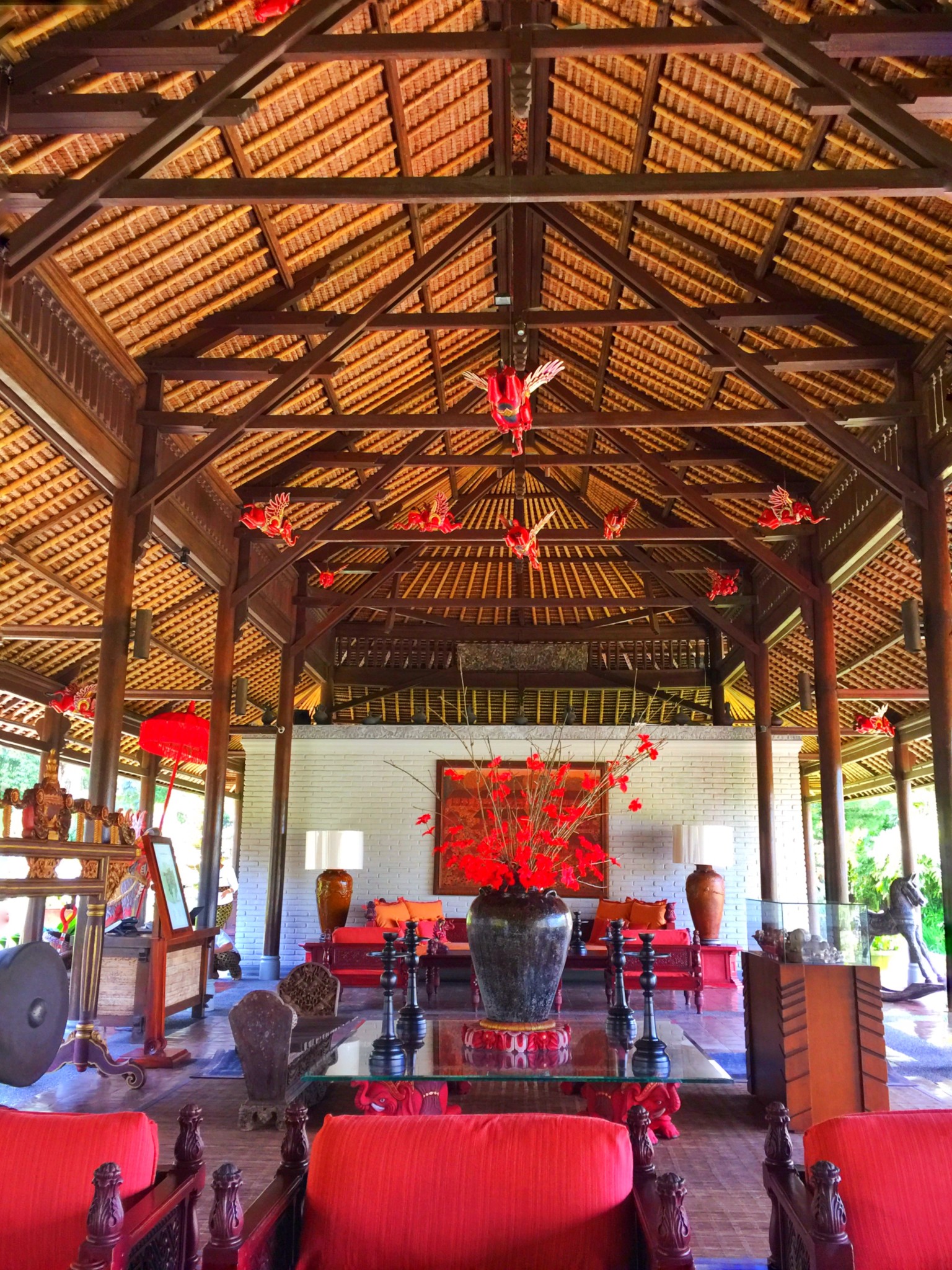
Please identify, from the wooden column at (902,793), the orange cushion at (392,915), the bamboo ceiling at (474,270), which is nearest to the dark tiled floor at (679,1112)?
the orange cushion at (392,915)

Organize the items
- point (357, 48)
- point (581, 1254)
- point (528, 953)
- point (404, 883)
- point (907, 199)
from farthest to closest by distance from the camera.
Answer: point (404, 883) → point (907, 199) → point (357, 48) → point (528, 953) → point (581, 1254)

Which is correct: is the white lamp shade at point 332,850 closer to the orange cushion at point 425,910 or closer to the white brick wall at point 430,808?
the orange cushion at point 425,910

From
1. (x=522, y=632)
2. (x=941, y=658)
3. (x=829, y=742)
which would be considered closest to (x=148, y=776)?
(x=522, y=632)

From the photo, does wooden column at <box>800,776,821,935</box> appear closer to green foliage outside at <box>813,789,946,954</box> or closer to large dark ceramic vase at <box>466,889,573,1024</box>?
green foliage outside at <box>813,789,946,954</box>

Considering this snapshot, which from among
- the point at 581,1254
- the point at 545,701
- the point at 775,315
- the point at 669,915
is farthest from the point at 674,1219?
the point at 545,701

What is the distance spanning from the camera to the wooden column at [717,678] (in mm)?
12625

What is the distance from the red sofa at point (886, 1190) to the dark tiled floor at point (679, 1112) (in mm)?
1290

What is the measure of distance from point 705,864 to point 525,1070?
7.58m

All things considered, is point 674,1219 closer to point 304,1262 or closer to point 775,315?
point 304,1262

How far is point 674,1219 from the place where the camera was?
1.58 meters

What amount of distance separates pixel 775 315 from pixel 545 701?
7.18 meters

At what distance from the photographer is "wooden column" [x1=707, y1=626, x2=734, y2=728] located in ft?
41.4

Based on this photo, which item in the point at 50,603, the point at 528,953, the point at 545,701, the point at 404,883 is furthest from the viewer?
the point at 545,701

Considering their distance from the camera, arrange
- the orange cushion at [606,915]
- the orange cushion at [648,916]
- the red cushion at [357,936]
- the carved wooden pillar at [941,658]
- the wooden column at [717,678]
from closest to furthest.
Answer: the carved wooden pillar at [941,658], the red cushion at [357,936], the orange cushion at [648,916], the orange cushion at [606,915], the wooden column at [717,678]
